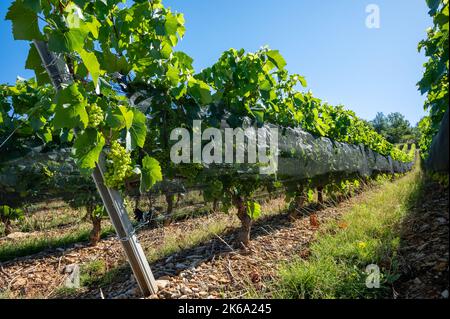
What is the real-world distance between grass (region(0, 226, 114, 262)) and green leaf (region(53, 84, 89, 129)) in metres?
3.70

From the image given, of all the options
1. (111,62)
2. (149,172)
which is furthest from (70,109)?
(111,62)

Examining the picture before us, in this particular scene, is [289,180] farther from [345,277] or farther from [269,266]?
[345,277]

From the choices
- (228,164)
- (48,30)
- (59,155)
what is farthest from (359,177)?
(48,30)

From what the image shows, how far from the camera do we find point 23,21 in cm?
184

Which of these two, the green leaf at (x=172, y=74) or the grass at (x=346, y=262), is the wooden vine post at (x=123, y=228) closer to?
the green leaf at (x=172, y=74)

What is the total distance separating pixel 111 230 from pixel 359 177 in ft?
18.7

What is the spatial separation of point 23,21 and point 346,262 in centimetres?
286

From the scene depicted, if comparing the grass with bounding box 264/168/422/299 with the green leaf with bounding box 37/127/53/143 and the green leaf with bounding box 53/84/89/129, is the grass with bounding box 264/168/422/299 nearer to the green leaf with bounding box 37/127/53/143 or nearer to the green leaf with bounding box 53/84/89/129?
the green leaf with bounding box 53/84/89/129

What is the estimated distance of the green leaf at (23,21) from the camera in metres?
1.79

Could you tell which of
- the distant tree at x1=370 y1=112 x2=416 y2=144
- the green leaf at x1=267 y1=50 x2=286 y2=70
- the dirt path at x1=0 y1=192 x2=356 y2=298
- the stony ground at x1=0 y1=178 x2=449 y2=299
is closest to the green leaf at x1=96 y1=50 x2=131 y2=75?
the green leaf at x1=267 y1=50 x2=286 y2=70

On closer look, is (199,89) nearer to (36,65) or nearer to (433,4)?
(36,65)

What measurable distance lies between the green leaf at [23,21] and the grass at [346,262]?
2257mm

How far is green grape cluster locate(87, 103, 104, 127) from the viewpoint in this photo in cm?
206

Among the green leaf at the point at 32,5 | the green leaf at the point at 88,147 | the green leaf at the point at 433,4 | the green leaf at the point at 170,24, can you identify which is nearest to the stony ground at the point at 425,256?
the green leaf at the point at 433,4
